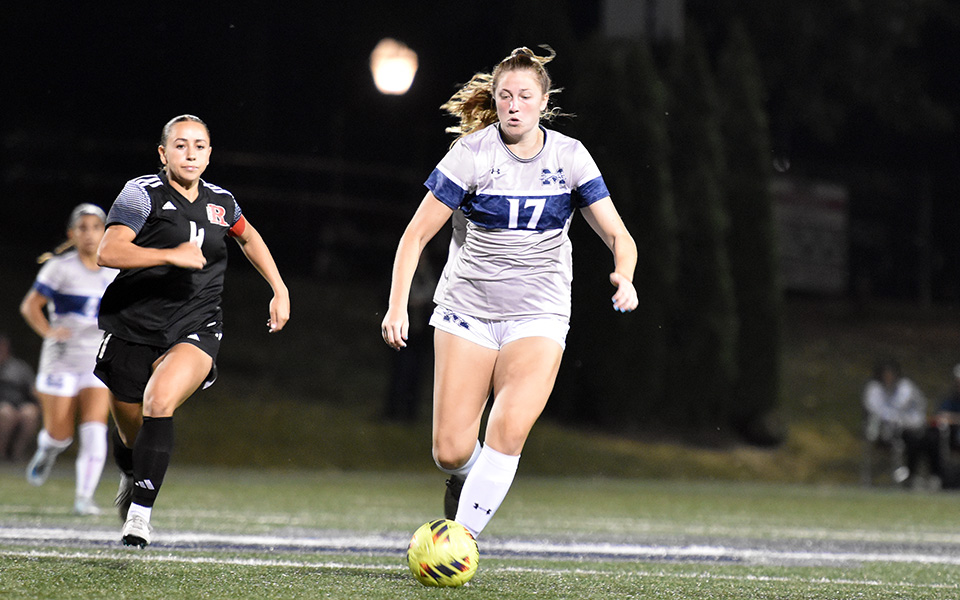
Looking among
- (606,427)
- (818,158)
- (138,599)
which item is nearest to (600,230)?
(138,599)

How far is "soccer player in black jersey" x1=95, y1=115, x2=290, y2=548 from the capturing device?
6.13 meters

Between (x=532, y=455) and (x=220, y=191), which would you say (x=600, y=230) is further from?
(x=532, y=455)

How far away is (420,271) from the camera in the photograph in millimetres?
18719

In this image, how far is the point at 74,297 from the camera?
10203 millimetres

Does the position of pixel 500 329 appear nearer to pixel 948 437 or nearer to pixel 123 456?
pixel 123 456

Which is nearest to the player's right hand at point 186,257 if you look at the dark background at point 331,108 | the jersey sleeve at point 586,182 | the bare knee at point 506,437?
the bare knee at point 506,437

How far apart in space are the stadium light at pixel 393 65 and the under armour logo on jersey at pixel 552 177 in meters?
14.9

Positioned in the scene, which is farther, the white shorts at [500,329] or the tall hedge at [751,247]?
the tall hedge at [751,247]

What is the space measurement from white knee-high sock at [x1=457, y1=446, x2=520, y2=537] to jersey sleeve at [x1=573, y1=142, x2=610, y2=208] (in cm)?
115

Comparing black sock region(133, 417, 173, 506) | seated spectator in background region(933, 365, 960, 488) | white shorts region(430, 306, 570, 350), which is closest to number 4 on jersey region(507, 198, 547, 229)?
white shorts region(430, 306, 570, 350)

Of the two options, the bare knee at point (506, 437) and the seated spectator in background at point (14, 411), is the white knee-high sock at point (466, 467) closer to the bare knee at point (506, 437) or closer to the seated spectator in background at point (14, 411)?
the bare knee at point (506, 437)

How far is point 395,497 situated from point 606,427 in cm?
930

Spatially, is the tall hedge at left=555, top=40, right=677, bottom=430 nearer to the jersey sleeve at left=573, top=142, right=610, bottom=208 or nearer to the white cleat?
the jersey sleeve at left=573, top=142, right=610, bottom=208

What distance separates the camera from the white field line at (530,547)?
24.7ft
